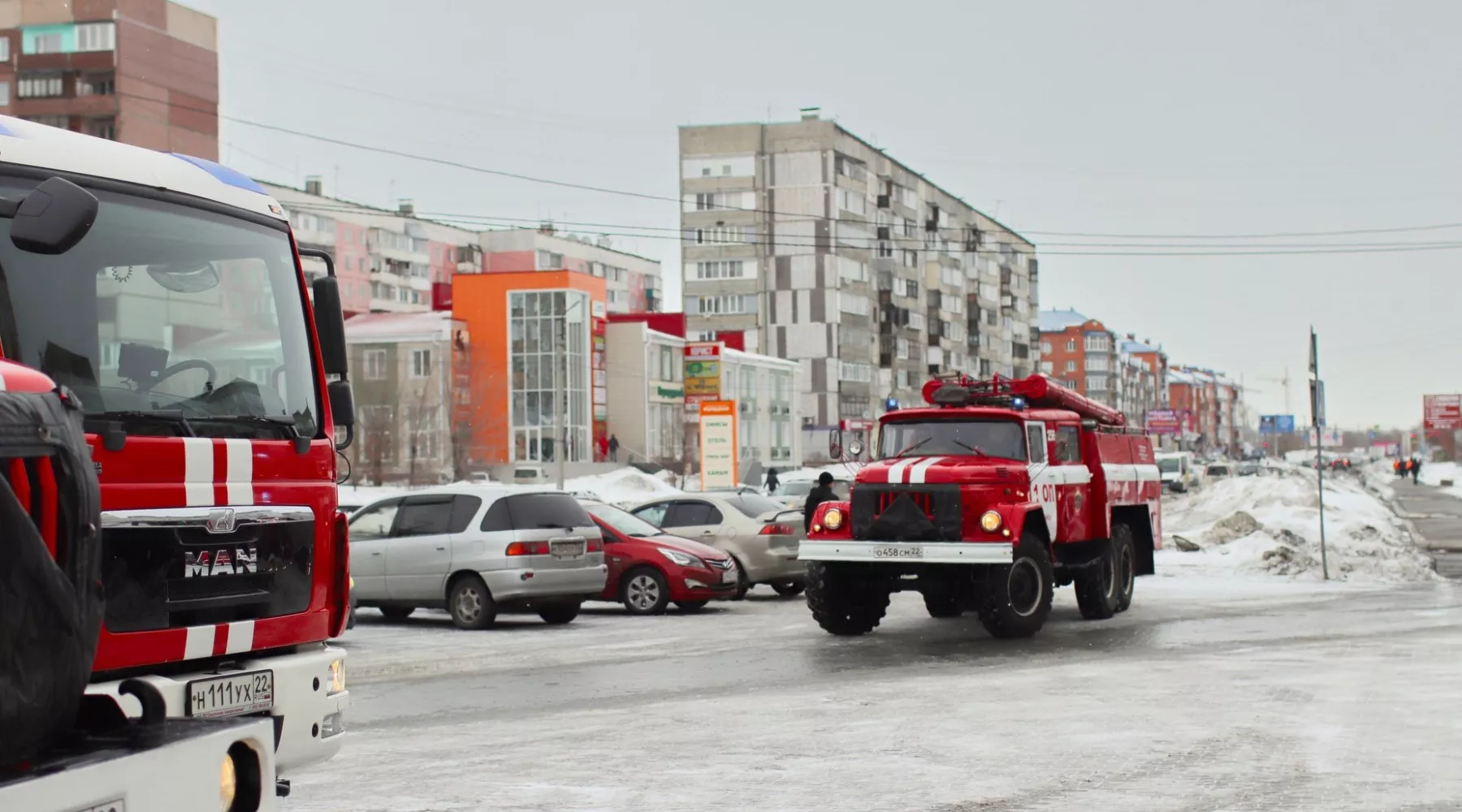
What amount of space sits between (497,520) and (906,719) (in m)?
8.12

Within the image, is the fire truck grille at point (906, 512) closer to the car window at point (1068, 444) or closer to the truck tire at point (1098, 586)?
the car window at point (1068, 444)

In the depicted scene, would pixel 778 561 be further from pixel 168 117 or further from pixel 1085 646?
pixel 168 117

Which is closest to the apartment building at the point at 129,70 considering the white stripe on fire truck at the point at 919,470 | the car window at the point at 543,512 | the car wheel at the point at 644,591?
the car wheel at the point at 644,591

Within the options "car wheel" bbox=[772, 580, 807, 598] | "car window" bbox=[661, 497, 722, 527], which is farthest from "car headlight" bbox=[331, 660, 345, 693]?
"car wheel" bbox=[772, 580, 807, 598]

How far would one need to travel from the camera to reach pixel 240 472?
20.4 ft

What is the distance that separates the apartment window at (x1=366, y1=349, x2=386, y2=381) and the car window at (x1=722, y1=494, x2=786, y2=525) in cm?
6359

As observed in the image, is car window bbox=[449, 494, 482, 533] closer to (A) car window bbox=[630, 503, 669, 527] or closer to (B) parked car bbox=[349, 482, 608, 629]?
(B) parked car bbox=[349, 482, 608, 629]

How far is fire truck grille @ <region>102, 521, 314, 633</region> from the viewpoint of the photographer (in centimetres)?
565

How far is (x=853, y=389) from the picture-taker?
112688 millimetres

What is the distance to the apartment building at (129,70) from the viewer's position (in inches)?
2940

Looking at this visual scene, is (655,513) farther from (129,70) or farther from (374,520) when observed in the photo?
(129,70)

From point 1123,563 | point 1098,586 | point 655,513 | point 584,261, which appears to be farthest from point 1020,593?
point 584,261

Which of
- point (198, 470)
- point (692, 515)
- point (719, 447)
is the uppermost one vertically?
point (719, 447)

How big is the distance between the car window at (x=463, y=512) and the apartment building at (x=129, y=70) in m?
61.3
